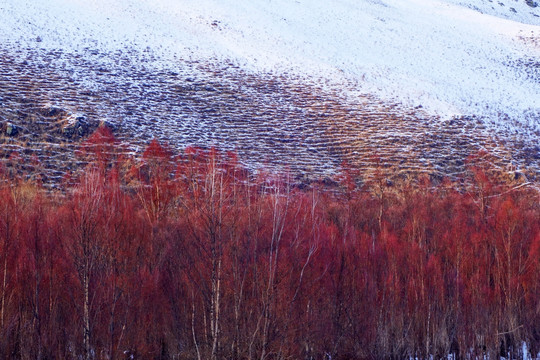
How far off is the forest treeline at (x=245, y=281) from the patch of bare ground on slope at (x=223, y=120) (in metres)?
7.92

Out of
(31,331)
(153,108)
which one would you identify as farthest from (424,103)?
(31,331)

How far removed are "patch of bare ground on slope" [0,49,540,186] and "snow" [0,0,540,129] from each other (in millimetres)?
1706

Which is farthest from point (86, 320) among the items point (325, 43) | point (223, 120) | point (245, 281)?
point (325, 43)

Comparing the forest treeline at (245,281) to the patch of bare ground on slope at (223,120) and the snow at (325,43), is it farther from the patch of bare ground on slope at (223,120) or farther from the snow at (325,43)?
the snow at (325,43)

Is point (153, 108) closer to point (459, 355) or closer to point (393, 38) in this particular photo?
point (459, 355)

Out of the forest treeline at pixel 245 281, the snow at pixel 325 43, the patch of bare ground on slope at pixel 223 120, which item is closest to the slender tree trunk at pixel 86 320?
the forest treeline at pixel 245 281

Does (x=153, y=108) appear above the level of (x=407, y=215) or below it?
above

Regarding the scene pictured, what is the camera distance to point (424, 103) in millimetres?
31875

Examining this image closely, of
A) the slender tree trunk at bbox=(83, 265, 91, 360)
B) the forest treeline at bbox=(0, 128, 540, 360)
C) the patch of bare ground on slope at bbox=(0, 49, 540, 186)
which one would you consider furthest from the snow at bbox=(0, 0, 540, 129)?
the slender tree trunk at bbox=(83, 265, 91, 360)

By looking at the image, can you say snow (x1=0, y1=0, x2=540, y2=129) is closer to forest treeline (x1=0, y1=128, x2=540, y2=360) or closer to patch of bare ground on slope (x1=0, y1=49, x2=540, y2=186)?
patch of bare ground on slope (x1=0, y1=49, x2=540, y2=186)

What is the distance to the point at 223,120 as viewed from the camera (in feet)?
93.1

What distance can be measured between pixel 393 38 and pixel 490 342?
36.3 metres

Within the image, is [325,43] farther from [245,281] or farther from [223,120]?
[245,281]

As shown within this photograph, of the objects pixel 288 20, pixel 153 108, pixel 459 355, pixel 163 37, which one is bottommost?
pixel 459 355
